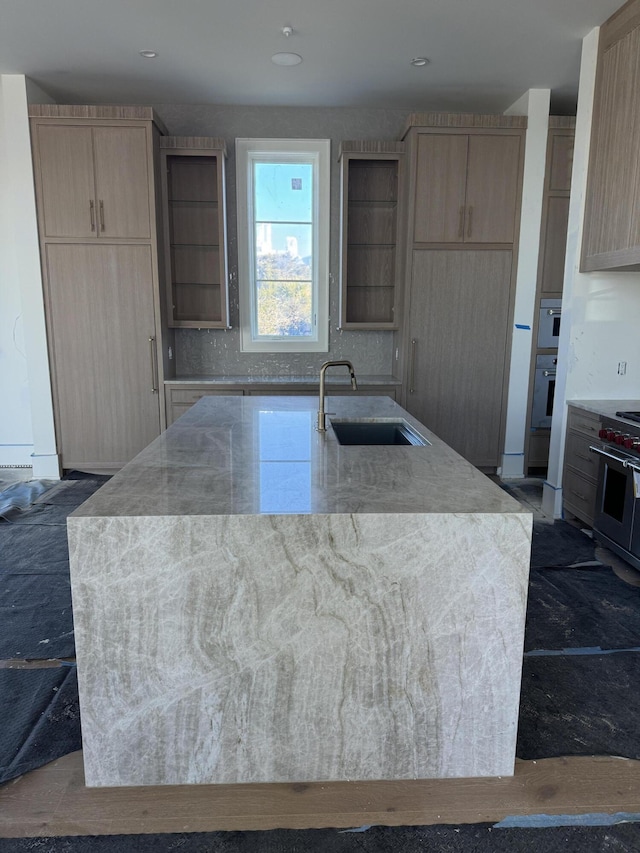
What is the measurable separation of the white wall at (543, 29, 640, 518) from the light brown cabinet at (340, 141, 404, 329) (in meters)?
1.33

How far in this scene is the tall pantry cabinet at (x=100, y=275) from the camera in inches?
158

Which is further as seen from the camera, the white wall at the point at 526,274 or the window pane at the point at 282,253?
the window pane at the point at 282,253

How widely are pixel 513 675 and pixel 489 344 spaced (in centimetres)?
325

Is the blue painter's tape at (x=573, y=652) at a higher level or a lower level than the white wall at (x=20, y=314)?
lower

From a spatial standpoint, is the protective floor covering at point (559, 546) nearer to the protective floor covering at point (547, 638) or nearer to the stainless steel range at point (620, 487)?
the protective floor covering at point (547, 638)

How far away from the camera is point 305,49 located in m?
3.52

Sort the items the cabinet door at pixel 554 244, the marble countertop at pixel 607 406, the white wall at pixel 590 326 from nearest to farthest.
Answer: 1. the marble countertop at pixel 607 406
2. the white wall at pixel 590 326
3. the cabinet door at pixel 554 244

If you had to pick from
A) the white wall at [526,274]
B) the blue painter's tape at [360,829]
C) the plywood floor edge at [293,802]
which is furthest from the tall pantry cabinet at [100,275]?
the blue painter's tape at [360,829]

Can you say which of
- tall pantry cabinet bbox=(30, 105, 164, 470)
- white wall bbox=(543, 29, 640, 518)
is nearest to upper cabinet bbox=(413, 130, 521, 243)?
white wall bbox=(543, 29, 640, 518)

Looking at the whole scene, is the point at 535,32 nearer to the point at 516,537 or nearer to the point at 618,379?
the point at 618,379

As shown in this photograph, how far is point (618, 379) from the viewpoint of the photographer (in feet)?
12.0

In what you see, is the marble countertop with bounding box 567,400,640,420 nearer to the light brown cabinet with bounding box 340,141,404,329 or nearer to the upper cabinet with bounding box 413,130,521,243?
the upper cabinet with bounding box 413,130,521,243

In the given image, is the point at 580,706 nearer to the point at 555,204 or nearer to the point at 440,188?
the point at 440,188

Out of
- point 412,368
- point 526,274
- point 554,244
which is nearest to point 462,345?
point 412,368
